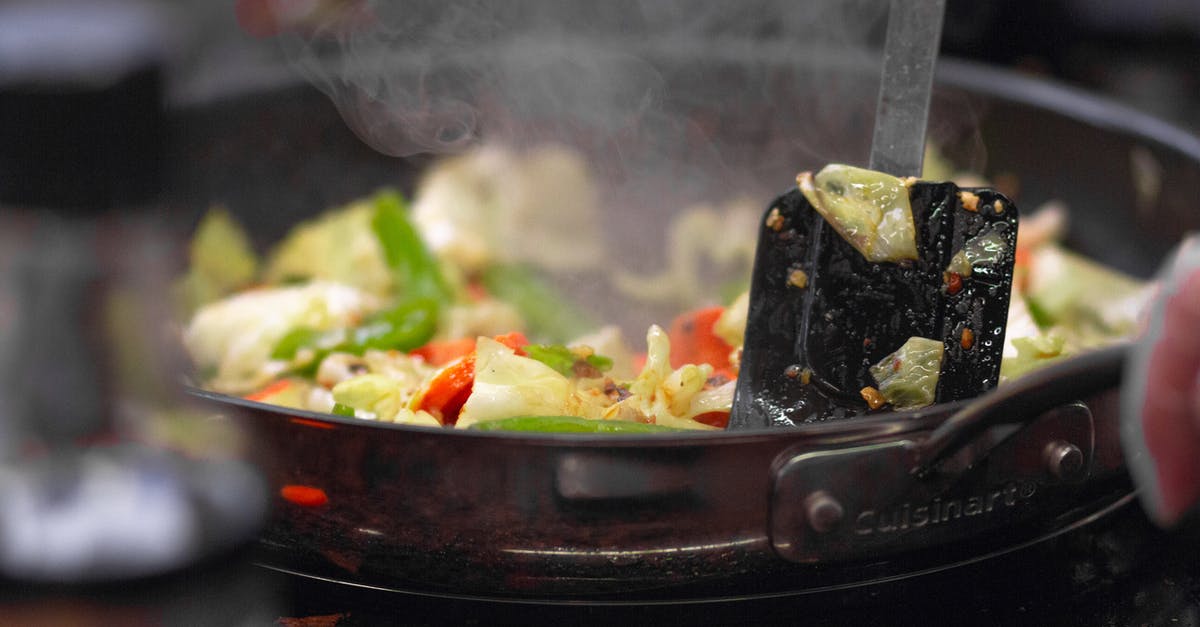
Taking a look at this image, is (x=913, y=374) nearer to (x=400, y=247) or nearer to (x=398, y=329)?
(x=398, y=329)

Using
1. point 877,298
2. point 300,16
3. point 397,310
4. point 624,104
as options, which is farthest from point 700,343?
point 300,16

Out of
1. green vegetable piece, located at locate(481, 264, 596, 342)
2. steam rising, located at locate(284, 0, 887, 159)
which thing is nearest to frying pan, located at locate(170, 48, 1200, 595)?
green vegetable piece, located at locate(481, 264, 596, 342)

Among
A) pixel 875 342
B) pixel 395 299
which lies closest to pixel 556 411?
pixel 875 342

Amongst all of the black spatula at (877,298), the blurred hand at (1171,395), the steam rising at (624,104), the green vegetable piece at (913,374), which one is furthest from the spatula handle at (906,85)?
the steam rising at (624,104)

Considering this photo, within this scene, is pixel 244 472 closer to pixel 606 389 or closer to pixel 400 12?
pixel 606 389

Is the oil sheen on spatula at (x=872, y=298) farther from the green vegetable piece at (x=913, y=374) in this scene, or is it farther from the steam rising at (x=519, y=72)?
the steam rising at (x=519, y=72)
